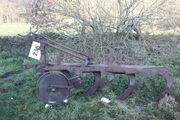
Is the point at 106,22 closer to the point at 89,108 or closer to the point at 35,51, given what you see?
the point at 35,51

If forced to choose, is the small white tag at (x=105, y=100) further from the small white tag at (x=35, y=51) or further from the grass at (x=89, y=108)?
the small white tag at (x=35, y=51)

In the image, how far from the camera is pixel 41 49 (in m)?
4.64

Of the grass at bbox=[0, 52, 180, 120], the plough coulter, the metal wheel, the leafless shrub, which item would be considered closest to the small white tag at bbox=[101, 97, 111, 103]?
the grass at bbox=[0, 52, 180, 120]

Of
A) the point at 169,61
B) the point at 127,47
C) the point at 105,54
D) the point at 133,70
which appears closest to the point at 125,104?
Answer: the point at 133,70

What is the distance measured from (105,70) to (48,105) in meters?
1.44

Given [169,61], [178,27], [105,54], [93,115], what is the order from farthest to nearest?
[178,27], [169,61], [105,54], [93,115]

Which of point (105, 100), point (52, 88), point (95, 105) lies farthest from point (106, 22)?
point (52, 88)

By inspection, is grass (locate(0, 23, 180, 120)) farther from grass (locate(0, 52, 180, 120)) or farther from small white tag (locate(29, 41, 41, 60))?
small white tag (locate(29, 41, 41, 60))

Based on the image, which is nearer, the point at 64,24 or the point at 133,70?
the point at 133,70

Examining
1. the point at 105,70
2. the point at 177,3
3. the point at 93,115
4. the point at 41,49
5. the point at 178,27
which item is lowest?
the point at 93,115

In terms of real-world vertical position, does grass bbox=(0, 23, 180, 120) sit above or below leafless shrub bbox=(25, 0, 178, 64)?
below

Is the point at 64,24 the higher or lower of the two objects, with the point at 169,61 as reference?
higher

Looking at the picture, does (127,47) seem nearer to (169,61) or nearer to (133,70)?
(169,61)

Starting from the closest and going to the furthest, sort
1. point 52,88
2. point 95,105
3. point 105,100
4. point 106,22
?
1. point 52,88
2. point 95,105
3. point 105,100
4. point 106,22
